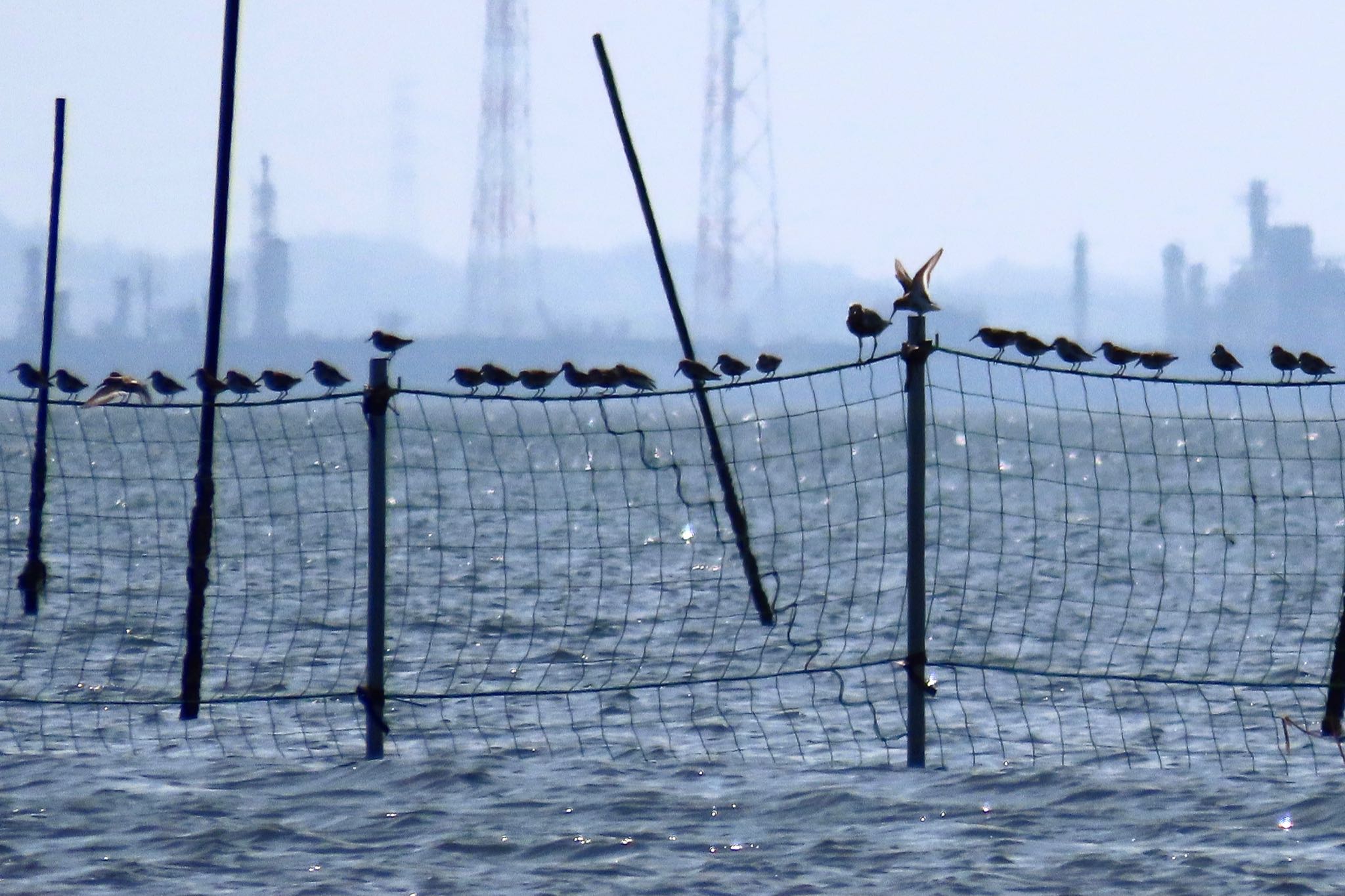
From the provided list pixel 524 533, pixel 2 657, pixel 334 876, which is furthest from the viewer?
pixel 524 533

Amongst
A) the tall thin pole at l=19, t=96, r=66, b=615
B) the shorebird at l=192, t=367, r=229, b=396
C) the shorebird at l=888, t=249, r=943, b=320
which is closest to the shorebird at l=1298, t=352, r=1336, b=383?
the shorebird at l=888, t=249, r=943, b=320

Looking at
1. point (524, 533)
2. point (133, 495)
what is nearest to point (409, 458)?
point (133, 495)

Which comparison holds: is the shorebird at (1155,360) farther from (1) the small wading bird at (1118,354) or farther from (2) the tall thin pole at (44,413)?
(2) the tall thin pole at (44,413)

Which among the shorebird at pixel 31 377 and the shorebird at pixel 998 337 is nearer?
the shorebird at pixel 998 337

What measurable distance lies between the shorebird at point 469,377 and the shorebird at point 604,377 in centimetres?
59

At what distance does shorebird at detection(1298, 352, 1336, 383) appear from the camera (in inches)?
338

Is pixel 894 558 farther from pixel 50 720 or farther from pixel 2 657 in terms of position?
pixel 50 720

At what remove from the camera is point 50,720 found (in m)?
11.5

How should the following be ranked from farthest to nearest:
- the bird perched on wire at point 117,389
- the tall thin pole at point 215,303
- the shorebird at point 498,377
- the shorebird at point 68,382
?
the shorebird at point 68,382
the tall thin pole at point 215,303
the bird perched on wire at point 117,389
the shorebird at point 498,377

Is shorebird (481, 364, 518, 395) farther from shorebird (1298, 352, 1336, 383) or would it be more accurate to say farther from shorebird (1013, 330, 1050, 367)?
shorebird (1298, 352, 1336, 383)

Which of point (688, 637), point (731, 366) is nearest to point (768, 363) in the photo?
point (731, 366)

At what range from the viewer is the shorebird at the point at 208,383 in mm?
9820

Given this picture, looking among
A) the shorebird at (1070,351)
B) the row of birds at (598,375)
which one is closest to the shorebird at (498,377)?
the row of birds at (598,375)

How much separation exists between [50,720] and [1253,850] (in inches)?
287
